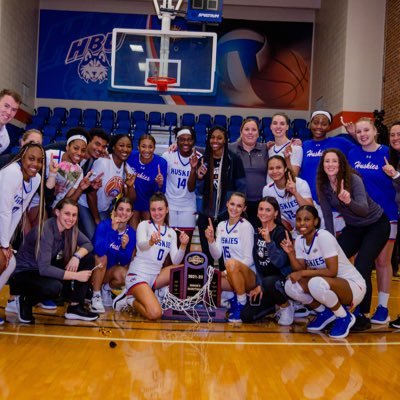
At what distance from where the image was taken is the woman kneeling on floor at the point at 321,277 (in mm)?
4277

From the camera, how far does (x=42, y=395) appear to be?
262 centimetres

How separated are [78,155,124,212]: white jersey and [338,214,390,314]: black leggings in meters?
2.22

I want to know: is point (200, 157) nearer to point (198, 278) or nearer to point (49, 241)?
point (198, 278)

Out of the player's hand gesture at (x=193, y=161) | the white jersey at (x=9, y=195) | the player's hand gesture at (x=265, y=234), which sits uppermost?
the player's hand gesture at (x=193, y=161)

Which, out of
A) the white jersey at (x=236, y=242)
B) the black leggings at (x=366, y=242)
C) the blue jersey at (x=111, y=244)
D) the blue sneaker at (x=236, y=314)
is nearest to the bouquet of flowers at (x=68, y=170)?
the blue jersey at (x=111, y=244)

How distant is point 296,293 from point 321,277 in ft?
1.04

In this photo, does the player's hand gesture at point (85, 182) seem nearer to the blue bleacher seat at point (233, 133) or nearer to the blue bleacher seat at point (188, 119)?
the blue bleacher seat at point (233, 133)

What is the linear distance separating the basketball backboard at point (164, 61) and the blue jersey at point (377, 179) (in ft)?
16.5

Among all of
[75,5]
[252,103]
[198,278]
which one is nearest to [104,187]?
[198,278]

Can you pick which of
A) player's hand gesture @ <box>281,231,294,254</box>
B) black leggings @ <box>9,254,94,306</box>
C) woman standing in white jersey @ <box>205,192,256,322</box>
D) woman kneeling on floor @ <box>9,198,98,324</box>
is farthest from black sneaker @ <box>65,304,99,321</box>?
player's hand gesture @ <box>281,231,294,254</box>

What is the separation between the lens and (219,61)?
14.9m

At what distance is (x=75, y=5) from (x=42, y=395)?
14.2 metres

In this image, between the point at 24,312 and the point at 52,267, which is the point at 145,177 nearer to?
the point at 52,267

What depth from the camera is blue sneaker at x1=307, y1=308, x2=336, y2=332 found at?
14.8ft
